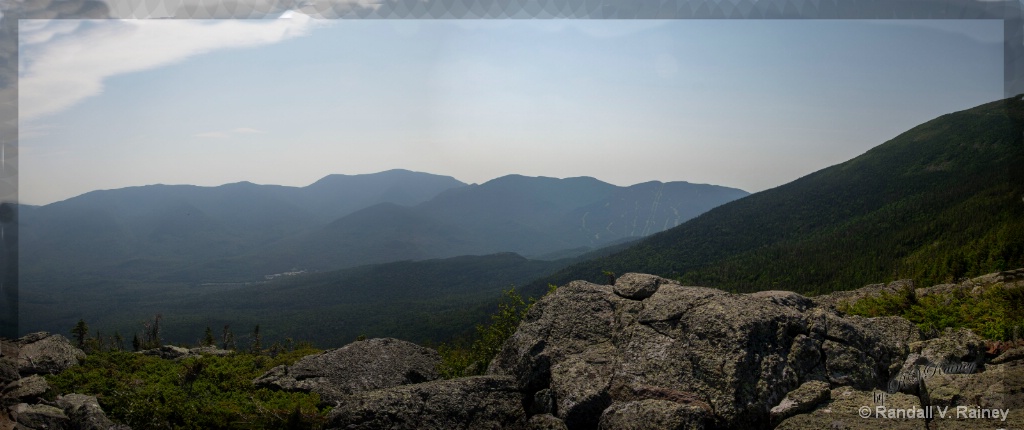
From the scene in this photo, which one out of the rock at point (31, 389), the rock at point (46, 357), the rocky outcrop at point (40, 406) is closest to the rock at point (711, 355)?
the rocky outcrop at point (40, 406)

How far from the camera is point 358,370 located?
13.8 metres

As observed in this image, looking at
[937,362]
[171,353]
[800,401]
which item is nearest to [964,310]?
[937,362]

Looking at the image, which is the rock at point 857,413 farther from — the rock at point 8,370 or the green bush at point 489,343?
the rock at point 8,370

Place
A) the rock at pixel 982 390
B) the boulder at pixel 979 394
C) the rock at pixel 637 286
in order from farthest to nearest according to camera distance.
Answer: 1. the rock at pixel 637 286
2. the rock at pixel 982 390
3. the boulder at pixel 979 394

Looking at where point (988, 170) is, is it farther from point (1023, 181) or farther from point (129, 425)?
point (129, 425)

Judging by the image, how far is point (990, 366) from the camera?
7.70 metres

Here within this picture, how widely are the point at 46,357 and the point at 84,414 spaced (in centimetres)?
722

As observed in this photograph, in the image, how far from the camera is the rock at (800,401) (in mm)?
7254

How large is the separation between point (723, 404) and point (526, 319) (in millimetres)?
4671

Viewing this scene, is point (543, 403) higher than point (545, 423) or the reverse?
higher

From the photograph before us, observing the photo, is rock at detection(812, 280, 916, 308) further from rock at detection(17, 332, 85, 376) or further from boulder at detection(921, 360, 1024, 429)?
rock at detection(17, 332, 85, 376)

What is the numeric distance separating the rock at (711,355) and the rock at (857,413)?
502mm

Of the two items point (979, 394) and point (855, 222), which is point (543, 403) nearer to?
point (979, 394)

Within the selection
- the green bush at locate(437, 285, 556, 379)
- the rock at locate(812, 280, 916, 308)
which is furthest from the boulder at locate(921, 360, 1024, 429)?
the green bush at locate(437, 285, 556, 379)
